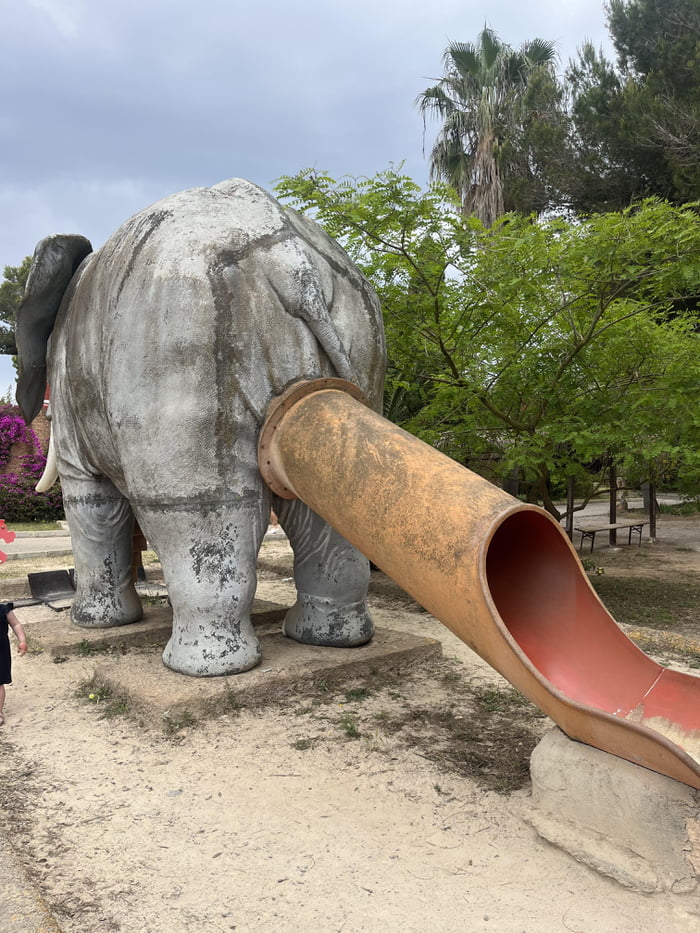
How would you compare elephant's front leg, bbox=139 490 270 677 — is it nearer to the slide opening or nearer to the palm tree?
the slide opening

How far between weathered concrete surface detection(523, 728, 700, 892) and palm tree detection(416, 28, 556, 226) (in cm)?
1893

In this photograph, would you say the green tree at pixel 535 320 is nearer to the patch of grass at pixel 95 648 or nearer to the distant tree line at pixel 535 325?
the distant tree line at pixel 535 325

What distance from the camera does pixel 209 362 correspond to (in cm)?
385

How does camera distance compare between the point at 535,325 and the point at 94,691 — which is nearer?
the point at 94,691

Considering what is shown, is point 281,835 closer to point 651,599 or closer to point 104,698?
point 104,698

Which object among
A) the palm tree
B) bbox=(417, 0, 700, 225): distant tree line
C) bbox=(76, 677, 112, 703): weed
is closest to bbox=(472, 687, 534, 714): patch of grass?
bbox=(76, 677, 112, 703): weed

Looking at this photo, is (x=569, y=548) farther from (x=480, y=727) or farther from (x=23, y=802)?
(x=23, y=802)

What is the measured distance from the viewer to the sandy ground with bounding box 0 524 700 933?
2.29 metres

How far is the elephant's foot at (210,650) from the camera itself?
405 centimetres

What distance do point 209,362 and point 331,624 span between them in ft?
5.82

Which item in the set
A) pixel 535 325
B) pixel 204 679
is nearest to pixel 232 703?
pixel 204 679

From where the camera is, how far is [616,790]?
2.54m

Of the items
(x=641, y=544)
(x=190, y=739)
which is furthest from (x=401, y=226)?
(x=641, y=544)

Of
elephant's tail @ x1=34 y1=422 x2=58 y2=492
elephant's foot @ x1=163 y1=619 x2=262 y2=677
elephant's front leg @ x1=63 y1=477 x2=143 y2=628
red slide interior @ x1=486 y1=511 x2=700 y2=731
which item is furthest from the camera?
elephant's tail @ x1=34 y1=422 x2=58 y2=492
